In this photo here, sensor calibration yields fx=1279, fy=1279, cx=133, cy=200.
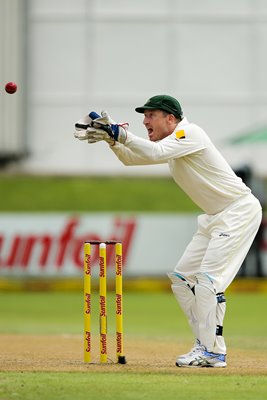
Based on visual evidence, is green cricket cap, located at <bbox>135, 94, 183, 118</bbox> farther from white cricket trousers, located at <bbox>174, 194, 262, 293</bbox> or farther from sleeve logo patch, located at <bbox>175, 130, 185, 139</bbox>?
white cricket trousers, located at <bbox>174, 194, 262, 293</bbox>

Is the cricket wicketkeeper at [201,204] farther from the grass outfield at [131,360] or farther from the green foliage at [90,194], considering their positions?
the green foliage at [90,194]

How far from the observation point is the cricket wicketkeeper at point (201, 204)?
7949mm

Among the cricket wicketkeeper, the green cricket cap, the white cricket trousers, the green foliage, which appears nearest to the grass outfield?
the cricket wicketkeeper

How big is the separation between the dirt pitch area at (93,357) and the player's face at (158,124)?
1.49 m

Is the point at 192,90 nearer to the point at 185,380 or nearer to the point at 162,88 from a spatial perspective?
the point at 162,88

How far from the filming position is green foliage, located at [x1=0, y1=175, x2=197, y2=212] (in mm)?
22969

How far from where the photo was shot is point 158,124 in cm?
828

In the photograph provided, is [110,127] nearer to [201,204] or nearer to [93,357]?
[201,204]

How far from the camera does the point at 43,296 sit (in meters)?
18.5

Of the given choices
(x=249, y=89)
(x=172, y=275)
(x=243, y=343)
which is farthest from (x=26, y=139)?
(x=172, y=275)

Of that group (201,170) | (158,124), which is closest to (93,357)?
(201,170)

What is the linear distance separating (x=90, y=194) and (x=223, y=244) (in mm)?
15230

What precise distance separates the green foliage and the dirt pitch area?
1148 cm

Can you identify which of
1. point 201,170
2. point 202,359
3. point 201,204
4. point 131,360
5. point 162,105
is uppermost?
point 162,105
